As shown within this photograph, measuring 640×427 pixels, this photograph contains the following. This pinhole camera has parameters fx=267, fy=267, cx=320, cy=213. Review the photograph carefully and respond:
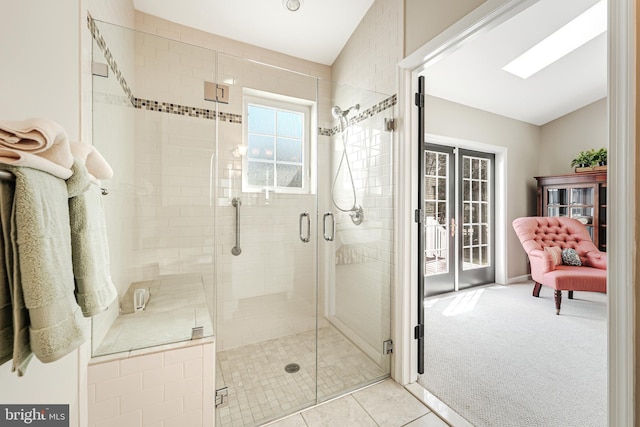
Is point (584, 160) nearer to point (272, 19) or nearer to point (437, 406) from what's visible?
point (437, 406)

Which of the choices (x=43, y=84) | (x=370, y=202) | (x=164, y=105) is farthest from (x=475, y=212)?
(x=43, y=84)

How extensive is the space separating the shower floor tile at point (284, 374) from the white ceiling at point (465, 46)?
8.14 ft

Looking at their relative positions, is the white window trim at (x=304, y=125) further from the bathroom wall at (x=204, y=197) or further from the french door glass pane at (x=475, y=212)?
the french door glass pane at (x=475, y=212)

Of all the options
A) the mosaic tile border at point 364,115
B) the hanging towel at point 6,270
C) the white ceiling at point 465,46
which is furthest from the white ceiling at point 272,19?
the hanging towel at point 6,270

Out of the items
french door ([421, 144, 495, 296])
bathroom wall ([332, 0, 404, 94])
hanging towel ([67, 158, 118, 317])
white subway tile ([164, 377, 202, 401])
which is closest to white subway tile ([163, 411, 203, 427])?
white subway tile ([164, 377, 202, 401])

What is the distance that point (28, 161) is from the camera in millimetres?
530

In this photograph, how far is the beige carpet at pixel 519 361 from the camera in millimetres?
1644

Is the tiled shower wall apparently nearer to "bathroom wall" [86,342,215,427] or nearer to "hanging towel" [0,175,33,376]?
"bathroom wall" [86,342,215,427]

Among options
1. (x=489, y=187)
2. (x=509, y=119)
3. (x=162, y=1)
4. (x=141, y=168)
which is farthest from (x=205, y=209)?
(x=509, y=119)

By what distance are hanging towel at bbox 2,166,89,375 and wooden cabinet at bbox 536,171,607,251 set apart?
5155 mm

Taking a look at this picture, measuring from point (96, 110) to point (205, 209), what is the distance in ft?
2.36

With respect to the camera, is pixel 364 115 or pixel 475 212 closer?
pixel 364 115

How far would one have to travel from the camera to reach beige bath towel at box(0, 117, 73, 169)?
0.53 m

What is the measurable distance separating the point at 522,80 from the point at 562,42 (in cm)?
56
